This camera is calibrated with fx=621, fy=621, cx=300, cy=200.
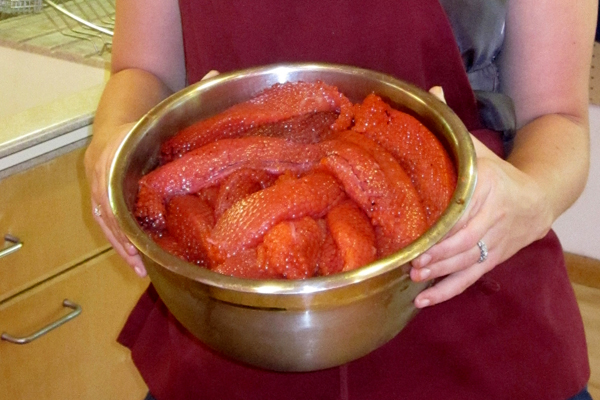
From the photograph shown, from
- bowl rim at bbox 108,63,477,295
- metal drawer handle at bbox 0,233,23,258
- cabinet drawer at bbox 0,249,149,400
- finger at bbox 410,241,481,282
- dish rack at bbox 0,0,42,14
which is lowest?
cabinet drawer at bbox 0,249,149,400

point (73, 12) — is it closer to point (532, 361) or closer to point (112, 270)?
point (112, 270)

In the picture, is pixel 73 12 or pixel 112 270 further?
pixel 73 12

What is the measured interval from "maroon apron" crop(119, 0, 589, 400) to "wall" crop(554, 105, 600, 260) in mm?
997

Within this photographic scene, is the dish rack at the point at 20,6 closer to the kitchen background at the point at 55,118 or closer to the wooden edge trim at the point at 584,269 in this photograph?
the kitchen background at the point at 55,118

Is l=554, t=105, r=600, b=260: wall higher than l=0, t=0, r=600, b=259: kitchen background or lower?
lower

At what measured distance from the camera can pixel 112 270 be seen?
1144mm

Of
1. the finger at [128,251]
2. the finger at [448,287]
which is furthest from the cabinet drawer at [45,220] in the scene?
the finger at [448,287]

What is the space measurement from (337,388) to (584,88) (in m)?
0.45

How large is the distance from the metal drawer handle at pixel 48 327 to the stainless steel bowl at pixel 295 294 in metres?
0.57

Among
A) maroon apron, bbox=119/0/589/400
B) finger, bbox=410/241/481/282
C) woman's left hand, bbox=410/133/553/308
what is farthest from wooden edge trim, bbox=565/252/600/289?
finger, bbox=410/241/481/282

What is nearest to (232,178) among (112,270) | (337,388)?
(337,388)

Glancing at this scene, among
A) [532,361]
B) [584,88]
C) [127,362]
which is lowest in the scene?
[127,362]

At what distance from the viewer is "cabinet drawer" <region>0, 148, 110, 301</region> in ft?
3.07

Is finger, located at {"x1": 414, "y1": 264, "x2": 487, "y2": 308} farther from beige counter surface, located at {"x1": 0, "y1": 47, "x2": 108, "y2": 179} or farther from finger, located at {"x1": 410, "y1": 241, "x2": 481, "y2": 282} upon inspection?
beige counter surface, located at {"x1": 0, "y1": 47, "x2": 108, "y2": 179}
